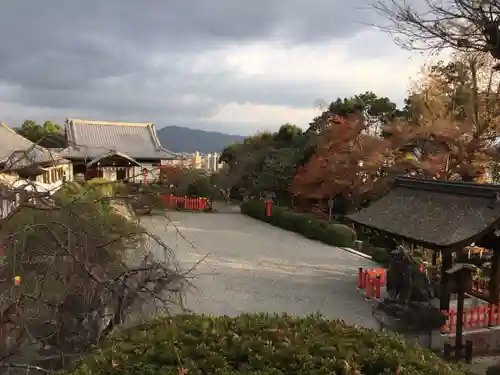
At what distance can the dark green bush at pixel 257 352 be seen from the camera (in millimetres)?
2262

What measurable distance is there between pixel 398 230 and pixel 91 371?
8234mm

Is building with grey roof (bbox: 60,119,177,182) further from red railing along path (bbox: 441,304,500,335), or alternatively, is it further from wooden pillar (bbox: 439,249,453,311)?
red railing along path (bbox: 441,304,500,335)

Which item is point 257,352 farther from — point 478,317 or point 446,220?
point 478,317

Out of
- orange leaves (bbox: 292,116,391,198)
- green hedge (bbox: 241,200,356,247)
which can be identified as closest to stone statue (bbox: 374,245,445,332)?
green hedge (bbox: 241,200,356,247)

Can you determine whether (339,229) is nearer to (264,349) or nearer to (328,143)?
(328,143)

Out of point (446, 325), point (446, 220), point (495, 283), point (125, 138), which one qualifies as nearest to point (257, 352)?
point (446, 325)

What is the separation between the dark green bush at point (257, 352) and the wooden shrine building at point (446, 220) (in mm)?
6150

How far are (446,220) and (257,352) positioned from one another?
7398 millimetres

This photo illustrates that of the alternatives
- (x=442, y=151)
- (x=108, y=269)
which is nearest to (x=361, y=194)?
(x=442, y=151)

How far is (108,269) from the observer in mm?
4680

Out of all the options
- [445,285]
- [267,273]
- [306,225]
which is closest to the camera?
[445,285]

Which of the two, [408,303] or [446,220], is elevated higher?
[446,220]

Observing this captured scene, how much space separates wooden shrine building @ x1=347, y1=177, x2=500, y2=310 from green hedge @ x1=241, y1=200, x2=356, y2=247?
572 cm

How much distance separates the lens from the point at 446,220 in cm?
878
